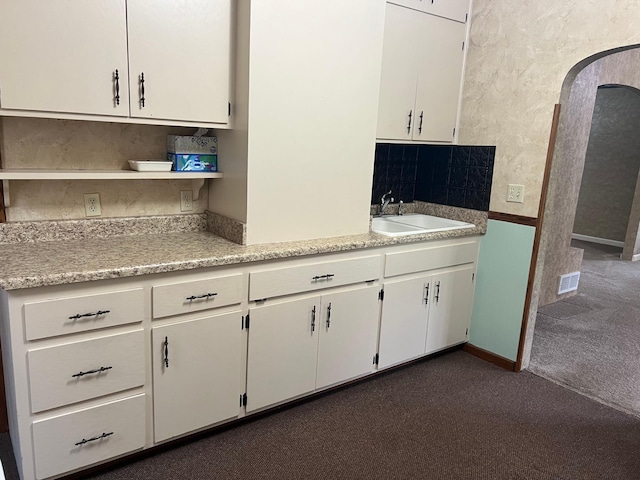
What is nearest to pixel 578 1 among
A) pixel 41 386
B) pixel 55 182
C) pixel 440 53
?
pixel 440 53

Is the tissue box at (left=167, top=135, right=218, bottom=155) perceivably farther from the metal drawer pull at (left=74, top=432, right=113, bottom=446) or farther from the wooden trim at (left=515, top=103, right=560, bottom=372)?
the wooden trim at (left=515, top=103, right=560, bottom=372)

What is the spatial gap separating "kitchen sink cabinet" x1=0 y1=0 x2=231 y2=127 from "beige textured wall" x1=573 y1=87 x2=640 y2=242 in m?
6.98

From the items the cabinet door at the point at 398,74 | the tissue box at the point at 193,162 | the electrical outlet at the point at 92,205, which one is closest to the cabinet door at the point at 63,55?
the tissue box at the point at 193,162

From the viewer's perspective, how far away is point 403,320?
9.62 ft

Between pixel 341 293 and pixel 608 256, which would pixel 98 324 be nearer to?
pixel 341 293

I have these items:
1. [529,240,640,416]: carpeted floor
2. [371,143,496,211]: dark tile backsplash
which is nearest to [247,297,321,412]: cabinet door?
[371,143,496,211]: dark tile backsplash

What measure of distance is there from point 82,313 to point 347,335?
1361mm

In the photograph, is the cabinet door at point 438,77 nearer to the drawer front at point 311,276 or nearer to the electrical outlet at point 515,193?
the electrical outlet at point 515,193

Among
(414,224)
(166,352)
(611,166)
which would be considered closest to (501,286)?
(414,224)

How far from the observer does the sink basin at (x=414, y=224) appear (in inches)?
122

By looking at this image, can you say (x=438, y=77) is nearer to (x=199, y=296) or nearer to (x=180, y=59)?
(x=180, y=59)

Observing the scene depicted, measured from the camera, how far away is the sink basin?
3111 mm

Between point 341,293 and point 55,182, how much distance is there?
58.3 inches

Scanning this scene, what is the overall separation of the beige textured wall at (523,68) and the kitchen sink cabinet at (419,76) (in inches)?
5.2
